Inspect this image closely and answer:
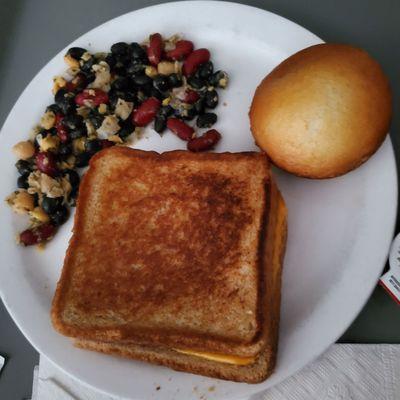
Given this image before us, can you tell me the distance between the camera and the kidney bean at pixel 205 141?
1584 mm

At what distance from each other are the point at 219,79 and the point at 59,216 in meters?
0.73

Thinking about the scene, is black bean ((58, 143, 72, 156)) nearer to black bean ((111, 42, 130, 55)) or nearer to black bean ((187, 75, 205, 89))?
black bean ((111, 42, 130, 55))

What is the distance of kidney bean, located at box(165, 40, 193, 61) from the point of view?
5.59ft

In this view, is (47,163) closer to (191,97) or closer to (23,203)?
(23,203)

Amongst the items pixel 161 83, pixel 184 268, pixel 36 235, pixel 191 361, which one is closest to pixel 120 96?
pixel 161 83

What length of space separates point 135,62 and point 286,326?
3.47 feet

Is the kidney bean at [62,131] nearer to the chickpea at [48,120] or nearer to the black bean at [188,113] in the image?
the chickpea at [48,120]

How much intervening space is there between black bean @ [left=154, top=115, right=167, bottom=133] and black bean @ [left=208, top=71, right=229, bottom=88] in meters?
0.21

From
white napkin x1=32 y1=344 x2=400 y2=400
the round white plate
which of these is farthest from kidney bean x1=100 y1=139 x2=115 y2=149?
white napkin x1=32 y1=344 x2=400 y2=400

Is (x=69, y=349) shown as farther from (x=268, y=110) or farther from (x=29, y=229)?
(x=268, y=110)

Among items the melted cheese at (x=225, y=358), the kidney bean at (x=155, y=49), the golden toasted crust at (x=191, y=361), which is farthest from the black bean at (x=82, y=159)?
the melted cheese at (x=225, y=358)

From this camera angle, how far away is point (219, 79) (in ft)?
5.43

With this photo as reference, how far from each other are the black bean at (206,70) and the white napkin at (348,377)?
0.99 m

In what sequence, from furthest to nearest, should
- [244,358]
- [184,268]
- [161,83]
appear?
[161,83], [184,268], [244,358]
